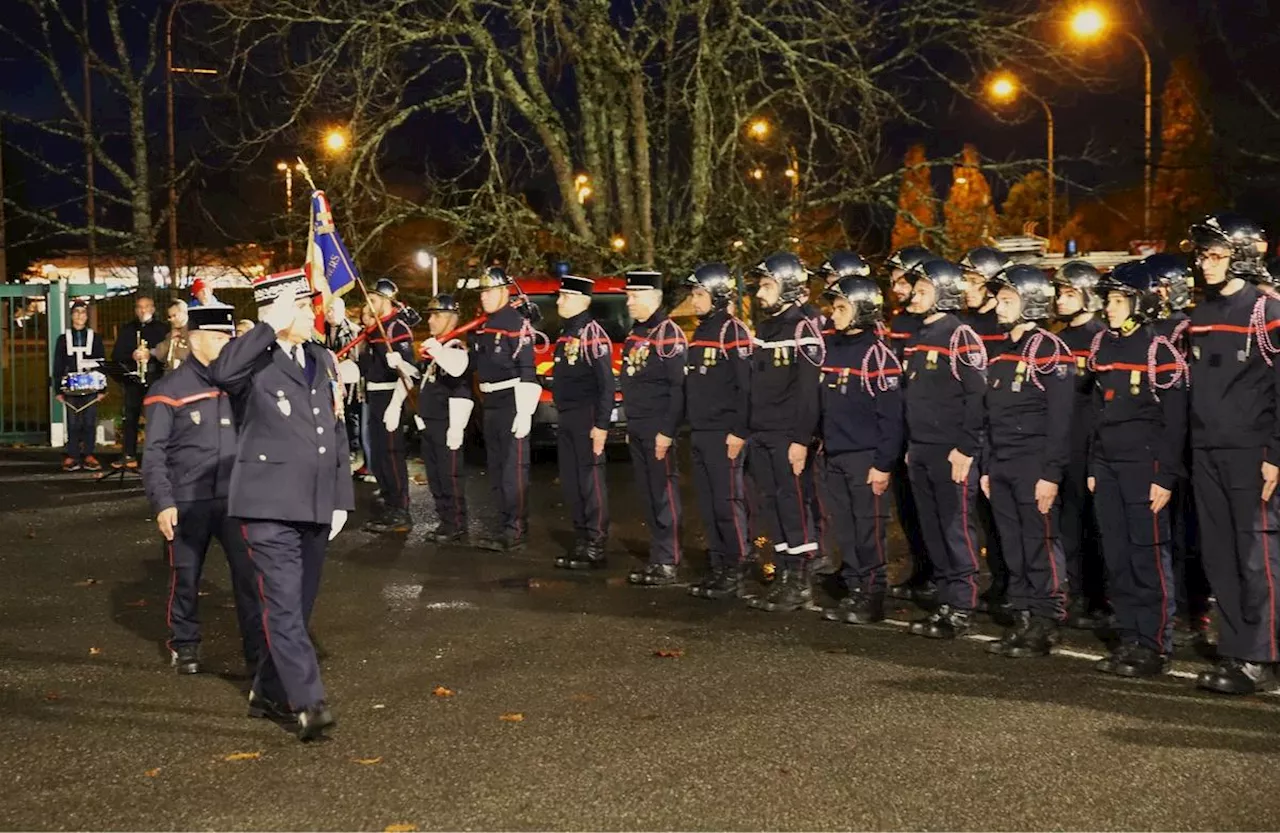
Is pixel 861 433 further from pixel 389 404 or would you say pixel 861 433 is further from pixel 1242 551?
pixel 389 404

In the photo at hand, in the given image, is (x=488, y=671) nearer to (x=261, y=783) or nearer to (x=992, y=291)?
(x=261, y=783)

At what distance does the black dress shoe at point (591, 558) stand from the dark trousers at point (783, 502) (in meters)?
1.96

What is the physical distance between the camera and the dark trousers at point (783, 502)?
1052 centimetres

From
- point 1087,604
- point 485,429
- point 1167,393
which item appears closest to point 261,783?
point 1167,393

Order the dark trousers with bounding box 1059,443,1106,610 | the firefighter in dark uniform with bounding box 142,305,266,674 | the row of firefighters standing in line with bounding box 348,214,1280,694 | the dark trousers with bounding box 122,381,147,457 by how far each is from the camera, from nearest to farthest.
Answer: the row of firefighters standing in line with bounding box 348,214,1280,694 < the firefighter in dark uniform with bounding box 142,305,266,674 < the dark trousers with bounding box 1059,443,1106,610 < the dark trousers with bounding box 122,381,147,457

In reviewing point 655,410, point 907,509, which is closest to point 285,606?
point 655,410

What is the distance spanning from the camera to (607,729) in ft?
23.5

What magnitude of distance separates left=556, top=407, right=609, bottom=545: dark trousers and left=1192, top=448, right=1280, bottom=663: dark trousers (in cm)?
543

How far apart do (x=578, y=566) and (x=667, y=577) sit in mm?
1019

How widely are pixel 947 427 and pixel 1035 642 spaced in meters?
1.46

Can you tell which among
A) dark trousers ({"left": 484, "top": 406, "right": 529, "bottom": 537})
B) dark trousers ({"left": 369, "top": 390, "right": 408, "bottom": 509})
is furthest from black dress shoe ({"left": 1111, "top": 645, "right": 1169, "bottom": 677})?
dark trousers ({"left": 369, "top": 390, "right": 408, "bottom": 509})

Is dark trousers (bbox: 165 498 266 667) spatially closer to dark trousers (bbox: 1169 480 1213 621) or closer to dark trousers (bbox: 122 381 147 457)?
dark trousers (bbox: 1169 480 1213 621)

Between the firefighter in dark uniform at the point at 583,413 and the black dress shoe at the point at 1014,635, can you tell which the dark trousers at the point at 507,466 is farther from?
the black dress shoe at the point at 1014,635

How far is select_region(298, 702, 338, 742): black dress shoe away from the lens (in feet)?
22.9
